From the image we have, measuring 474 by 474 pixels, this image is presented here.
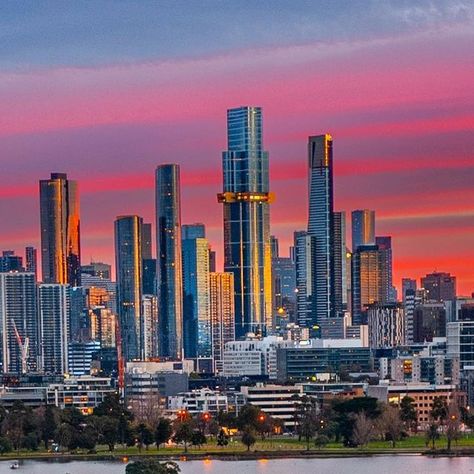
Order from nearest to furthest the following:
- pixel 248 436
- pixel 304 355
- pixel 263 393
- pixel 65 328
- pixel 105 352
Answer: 1. pixel 248 436
2. pixel 263 393
3. pixel 304 355
4. pixel 105 352
5. pixel 65 328

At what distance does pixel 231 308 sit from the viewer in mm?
190625

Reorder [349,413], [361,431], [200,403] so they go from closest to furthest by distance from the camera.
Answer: [361,431] → [349,413] → [200,403]

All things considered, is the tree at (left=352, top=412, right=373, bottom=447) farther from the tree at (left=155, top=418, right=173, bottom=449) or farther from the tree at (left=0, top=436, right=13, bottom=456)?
the tree at (left=0, top=436, right=13, bottom=456)

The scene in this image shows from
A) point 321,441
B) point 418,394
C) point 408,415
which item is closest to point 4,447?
point 321,441

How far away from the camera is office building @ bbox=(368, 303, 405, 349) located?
16200cm

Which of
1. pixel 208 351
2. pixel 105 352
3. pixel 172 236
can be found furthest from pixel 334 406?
pixel 172 236

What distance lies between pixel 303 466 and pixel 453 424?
12.0m

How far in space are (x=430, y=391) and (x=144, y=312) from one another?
87.9 m

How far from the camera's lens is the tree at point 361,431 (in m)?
77.4

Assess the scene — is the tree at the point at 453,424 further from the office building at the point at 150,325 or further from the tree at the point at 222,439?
the office building at the point at 150,325

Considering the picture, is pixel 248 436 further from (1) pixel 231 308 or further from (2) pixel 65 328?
(1) pixel 231 308

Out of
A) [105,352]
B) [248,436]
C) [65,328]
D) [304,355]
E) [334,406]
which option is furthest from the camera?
[65,328]

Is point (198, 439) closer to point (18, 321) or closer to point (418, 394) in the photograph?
point (418, 394)

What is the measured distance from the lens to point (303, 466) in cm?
6781
